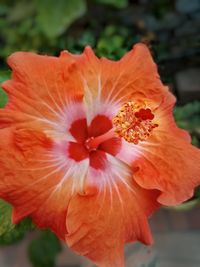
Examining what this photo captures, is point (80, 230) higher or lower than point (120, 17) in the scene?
lower

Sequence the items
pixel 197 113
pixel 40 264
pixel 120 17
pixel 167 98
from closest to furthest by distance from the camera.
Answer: pixel 167 98 < pixel 40 264 < pixel 197 113 < pixel 120 17

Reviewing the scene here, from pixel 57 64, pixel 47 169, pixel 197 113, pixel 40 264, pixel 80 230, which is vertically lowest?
pixel 40 264

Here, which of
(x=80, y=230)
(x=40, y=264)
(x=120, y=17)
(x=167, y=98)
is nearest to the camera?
(x=80, y=230)

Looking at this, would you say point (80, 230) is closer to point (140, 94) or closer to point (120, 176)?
point (120, 176)

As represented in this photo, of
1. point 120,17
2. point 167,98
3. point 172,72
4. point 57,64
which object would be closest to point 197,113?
point 172,72

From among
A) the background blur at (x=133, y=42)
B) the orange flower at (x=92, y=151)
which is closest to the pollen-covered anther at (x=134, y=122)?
the orange flower at (x=92, y=151)

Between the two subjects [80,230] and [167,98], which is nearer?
[80,230]

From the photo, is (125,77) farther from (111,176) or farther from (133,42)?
(133,42)
